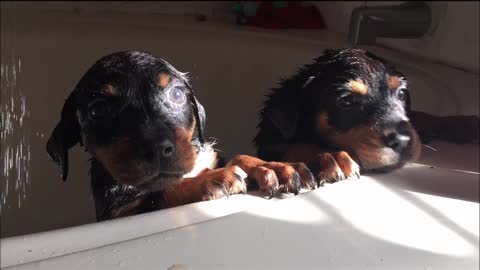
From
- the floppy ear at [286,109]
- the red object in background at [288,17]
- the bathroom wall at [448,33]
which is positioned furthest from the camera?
the red object in background at [288,17]

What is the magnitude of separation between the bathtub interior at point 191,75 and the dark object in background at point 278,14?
0.08 meters

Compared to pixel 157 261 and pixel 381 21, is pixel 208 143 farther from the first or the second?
pixel 381 21

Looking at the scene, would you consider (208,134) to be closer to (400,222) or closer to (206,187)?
(206,187)

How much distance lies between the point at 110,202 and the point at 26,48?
44cm

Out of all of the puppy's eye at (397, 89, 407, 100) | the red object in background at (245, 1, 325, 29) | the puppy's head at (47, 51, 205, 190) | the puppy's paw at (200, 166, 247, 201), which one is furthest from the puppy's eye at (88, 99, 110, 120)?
the red object in background at (245, 1, 325, 29)

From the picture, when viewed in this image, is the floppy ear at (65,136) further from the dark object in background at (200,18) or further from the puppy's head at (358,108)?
the dark object in background at (200,18)

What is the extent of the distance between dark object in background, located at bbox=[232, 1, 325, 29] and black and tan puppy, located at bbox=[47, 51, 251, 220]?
460mm

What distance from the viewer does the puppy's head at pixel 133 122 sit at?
0.42m

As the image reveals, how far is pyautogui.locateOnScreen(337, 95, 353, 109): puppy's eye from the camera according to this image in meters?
0.53

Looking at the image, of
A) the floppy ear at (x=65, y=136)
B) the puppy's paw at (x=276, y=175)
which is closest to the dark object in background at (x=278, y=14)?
the puppy's paw at (x=276, y=175)

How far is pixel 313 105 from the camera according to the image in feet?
1.73

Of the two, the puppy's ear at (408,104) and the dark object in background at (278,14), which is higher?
the dark object in background at (278,14)

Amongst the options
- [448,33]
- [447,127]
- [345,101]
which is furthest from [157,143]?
[448,33]

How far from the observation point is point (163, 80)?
0.45 meters
